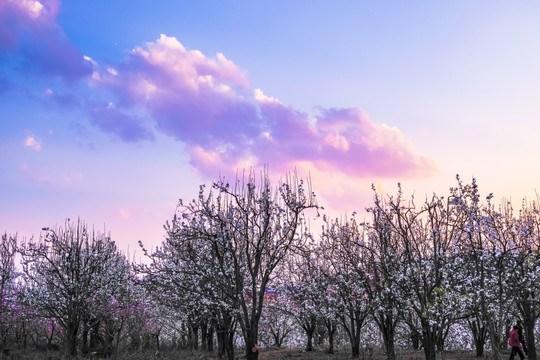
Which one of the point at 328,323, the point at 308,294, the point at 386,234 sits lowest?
the point at 328,323

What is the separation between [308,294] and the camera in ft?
96.0

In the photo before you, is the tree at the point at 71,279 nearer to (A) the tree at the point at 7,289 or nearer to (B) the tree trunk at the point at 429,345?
(A) the tree at the point at 7,289

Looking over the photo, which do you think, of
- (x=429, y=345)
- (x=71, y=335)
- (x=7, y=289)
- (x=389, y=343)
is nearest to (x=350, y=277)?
(x=389, y=343)

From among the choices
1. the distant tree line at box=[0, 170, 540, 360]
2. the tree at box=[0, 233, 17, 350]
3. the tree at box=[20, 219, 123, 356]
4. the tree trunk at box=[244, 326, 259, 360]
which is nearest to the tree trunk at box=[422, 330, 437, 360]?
the distant tree line at box=[0, 170, 540, 360]

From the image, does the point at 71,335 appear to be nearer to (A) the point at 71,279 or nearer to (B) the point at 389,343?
(A) the point at 71,279

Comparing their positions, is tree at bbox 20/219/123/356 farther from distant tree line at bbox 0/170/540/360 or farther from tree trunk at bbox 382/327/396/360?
tree trunk at bbox 382/327/396/360

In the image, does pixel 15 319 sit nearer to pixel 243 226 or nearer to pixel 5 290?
pixel 5 290

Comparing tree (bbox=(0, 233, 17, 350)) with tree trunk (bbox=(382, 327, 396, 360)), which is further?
tree (bbox=(0, 233, 17, 350))

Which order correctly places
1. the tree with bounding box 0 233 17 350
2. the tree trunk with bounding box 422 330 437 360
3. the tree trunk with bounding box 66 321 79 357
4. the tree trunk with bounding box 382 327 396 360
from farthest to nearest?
the tree with bounding box 0 233 17 350 < the tree trunk with bounding box 66 321 79 357 < the tree trunk with bounding box 382 327 396 360 < the tree trunk with bounding box 422 330 437 360

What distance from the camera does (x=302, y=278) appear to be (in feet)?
104

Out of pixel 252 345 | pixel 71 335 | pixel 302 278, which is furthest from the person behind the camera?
pixel 302 278

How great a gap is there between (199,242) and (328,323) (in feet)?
36.8


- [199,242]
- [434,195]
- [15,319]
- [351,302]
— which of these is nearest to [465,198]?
[434,195]

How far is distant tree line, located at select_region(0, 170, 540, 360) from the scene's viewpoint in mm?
15273
